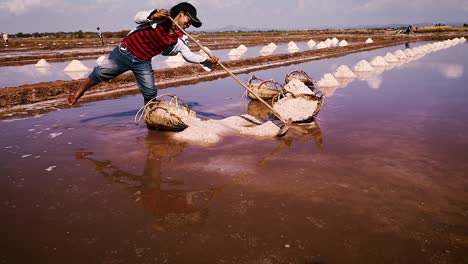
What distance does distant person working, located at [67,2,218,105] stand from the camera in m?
4.05

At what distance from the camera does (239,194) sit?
282 centimetres

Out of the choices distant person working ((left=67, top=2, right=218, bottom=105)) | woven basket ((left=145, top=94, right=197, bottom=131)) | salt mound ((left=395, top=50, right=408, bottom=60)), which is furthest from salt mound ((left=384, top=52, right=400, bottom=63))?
woven basket ((left=145, top=94, right=197, bottom=131))

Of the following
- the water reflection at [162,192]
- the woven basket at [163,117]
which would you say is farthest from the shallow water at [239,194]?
the woven basket at [163,117]

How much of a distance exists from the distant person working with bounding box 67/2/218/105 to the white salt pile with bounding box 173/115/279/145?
0.78 meters

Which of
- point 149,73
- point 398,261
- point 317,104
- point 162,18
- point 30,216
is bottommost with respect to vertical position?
point 398,261

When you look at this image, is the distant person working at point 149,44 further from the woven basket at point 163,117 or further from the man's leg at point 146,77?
the woven basket at point 163,117

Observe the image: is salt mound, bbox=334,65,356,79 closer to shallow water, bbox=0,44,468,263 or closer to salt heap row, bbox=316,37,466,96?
salt heap row, bbox=316,37,466,96

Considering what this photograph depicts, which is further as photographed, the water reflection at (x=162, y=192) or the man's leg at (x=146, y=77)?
the man's leg at (x=146, y=77)

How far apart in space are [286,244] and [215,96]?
5.45m

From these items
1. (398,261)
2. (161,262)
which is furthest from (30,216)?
(398,261)

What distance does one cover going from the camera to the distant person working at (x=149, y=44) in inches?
160

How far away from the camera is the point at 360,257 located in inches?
78.9

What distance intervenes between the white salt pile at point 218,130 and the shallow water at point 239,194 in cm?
21

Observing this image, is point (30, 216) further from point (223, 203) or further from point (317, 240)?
point (317, 240)
